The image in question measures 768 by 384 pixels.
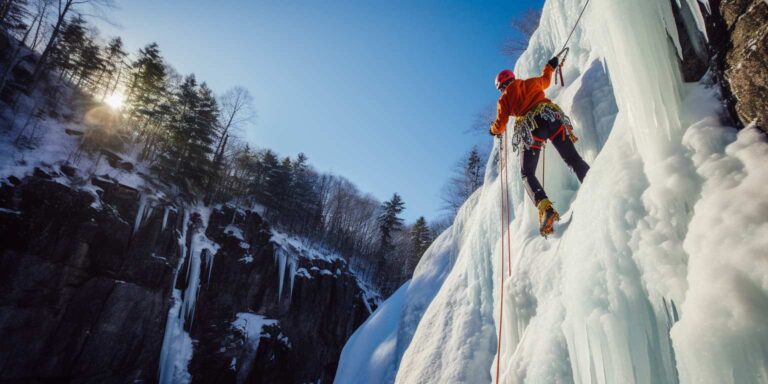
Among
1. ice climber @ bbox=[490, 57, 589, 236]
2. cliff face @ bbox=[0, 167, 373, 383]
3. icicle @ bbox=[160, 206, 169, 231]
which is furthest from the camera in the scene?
icicle @ bbox=[160, 206, 169, 231]

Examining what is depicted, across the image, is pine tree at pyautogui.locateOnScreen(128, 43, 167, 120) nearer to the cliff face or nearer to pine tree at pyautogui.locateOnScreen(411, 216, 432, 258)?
the cliff face

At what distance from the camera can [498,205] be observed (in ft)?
15.3

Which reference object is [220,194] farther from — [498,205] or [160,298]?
[498,205]

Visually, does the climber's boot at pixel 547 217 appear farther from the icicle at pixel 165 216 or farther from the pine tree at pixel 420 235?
the pine tree at pixel 420 235

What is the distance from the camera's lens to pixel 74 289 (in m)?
12.1

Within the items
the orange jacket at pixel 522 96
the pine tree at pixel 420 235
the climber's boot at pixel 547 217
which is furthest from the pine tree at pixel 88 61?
the climber's boot at pixel 547 217

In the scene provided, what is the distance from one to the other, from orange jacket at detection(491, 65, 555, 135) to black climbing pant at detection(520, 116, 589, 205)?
0.90 feet

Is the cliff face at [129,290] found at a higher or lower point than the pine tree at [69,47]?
lower

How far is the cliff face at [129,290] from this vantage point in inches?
440

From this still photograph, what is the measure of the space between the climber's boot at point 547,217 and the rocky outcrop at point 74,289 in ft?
52.4

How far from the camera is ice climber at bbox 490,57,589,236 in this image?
2852 millimetres

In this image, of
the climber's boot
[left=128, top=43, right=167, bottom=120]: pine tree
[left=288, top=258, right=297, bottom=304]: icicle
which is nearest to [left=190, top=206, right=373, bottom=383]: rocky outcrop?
[left=288, top=258, right=297, bottom=304]: icicle

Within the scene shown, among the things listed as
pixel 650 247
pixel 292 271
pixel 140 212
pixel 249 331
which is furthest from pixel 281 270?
pixel 650 247

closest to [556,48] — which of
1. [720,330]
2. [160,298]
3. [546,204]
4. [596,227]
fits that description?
[546,204]
